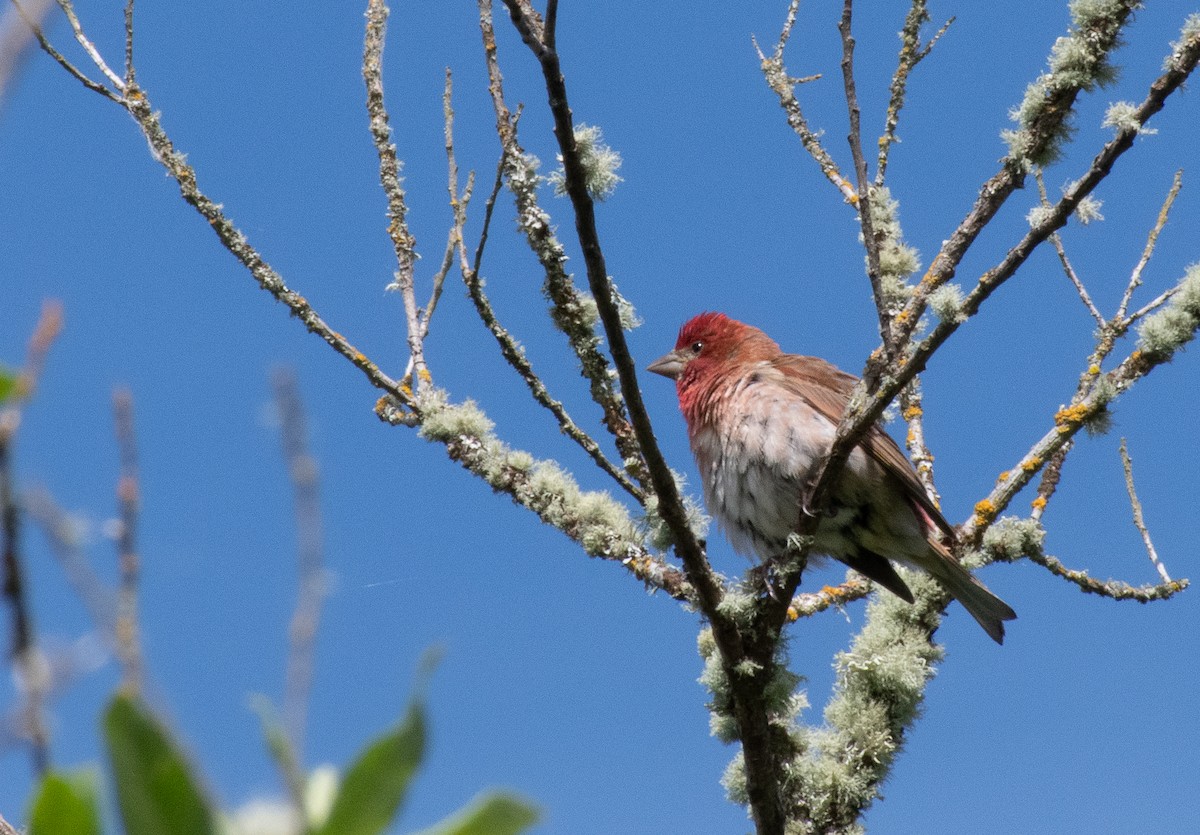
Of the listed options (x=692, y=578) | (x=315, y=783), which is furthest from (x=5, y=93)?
(x=692, y=578)

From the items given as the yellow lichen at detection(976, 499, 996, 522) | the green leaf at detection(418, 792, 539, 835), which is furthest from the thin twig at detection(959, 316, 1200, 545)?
the green leaf at detection(418, 792, 539, 835)

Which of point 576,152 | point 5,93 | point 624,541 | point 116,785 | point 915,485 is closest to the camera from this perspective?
point 116,785

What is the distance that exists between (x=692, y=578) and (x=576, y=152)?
1676 millimetres

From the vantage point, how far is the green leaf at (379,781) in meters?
0.76

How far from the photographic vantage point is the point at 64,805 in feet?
2.62

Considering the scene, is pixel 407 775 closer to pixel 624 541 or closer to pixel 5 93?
pixel 5 93

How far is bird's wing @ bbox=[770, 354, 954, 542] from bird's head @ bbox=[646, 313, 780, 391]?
0.29m

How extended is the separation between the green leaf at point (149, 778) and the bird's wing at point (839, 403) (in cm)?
460

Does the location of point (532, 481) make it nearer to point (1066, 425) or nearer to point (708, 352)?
point (708, 352)

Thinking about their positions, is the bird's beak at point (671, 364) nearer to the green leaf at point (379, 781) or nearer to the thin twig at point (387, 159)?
the thin twig at point (387, 159)

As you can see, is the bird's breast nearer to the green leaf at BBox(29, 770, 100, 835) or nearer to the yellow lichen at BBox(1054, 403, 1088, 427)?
the yellow lichen at BBox(1054, 403, 1088, 427)

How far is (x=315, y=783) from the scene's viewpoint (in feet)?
3.00

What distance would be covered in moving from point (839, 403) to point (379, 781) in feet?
16.7

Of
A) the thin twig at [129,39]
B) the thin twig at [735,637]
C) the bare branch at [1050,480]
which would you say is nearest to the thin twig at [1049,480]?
the bare branch at [1050,480]
